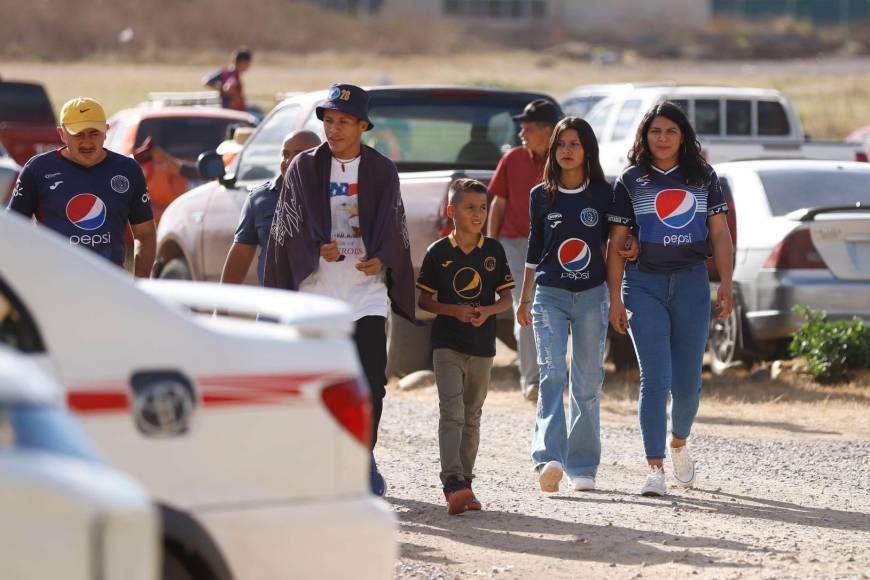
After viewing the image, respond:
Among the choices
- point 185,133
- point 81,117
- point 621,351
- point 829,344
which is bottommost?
point 621,351

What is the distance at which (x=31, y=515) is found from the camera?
10.3ft

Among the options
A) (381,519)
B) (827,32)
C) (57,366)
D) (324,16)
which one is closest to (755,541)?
(381,519)

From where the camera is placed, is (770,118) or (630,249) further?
(770,118)

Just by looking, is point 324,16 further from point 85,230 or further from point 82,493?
point 82,493

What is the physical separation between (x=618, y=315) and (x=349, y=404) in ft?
12.2

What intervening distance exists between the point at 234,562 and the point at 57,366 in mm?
629

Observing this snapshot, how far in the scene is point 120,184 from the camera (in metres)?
7.89

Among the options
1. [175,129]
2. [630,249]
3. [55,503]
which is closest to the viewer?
[55,503]

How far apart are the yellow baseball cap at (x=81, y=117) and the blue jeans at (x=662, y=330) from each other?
2467mm

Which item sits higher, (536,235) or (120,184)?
(120,184)

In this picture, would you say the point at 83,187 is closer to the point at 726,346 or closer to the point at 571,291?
the point at 571,291

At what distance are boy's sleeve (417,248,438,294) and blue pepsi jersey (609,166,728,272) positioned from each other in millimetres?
887

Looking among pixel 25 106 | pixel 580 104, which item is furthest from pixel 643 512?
pixel 25 106

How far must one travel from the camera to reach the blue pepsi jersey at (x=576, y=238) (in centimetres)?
813
